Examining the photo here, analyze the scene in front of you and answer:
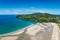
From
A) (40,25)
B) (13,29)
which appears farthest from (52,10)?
(13,29)

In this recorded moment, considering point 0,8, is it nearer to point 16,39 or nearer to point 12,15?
point 12,15

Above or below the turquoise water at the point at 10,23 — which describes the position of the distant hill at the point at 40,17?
above

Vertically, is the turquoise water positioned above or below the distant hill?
below

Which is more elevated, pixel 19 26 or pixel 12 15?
pixel 12 15

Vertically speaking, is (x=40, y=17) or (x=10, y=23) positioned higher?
(x=40, y=17)

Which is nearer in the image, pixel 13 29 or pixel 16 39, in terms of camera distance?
pixel 16 39

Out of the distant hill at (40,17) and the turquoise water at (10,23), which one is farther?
the distant hill at (40,17)

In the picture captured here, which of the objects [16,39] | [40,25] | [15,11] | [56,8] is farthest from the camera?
[40,25]

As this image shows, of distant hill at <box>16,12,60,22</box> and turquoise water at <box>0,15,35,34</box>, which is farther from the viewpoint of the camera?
distant hill at <box>16,12,60,22</box>
